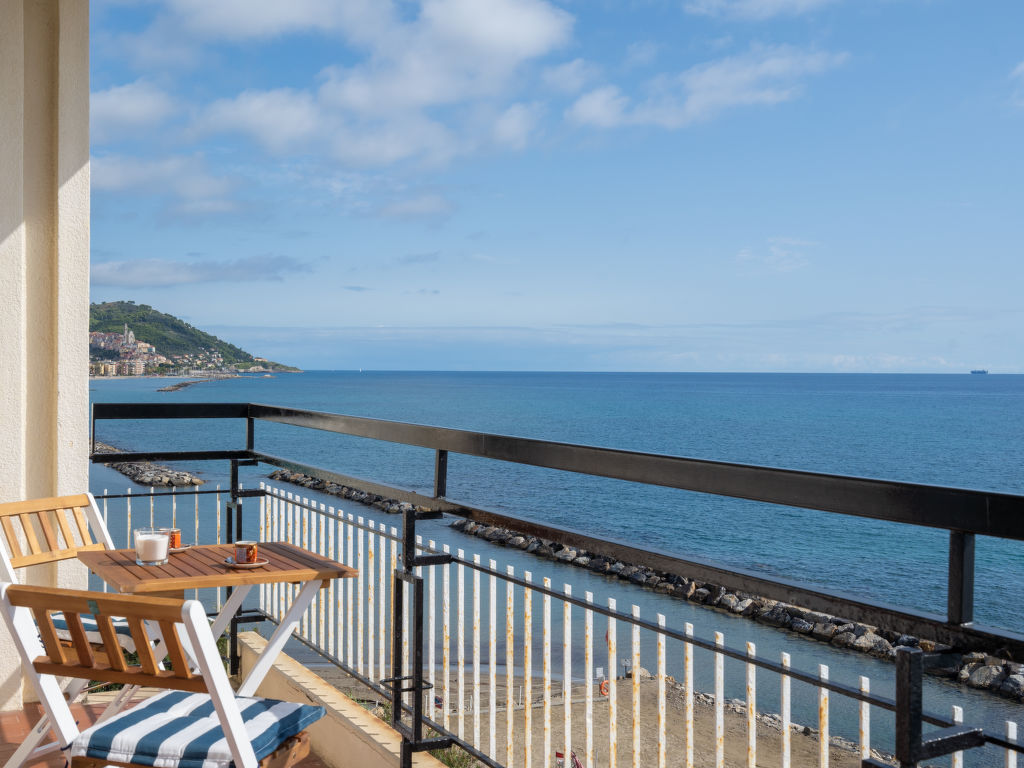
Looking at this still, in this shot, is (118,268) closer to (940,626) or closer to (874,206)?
(874,206)

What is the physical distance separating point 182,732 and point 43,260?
243 cm

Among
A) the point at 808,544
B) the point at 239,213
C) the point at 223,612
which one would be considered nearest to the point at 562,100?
the point at 239,213

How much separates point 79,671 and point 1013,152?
92.0 m

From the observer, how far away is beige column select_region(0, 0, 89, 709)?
11.8 feet

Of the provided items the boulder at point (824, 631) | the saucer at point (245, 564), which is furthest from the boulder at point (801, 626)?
the saucer at point (245, 564)

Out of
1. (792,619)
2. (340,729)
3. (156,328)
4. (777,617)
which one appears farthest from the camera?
(156,328)

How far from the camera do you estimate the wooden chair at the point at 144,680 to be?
186 centimetres

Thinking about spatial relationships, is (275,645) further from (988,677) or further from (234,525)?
(988,677)

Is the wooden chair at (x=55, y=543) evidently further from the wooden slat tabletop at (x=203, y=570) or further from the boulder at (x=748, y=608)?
the boulder at (x=748, y=608)

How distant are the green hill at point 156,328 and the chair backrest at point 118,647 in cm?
6214

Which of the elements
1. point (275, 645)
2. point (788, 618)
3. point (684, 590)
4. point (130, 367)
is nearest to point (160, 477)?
point (684, 590)

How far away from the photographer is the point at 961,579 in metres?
1.38

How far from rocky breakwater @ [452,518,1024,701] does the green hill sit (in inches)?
1685

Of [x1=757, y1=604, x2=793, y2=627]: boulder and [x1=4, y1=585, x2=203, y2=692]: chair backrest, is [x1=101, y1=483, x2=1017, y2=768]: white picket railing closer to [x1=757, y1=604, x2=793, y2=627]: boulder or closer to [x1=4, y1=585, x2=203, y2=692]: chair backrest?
[x1=4, y1=585, x2=203, y2=692]: chair backrest
